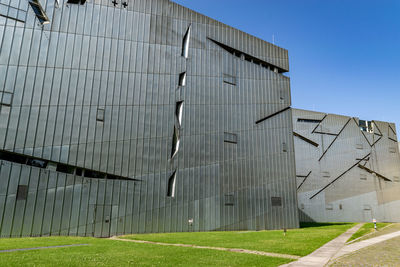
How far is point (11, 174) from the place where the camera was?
20047 mm

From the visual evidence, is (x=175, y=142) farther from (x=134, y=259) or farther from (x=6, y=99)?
(x=134, y=259)

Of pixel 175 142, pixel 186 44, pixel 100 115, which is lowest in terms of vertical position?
pixel 175 142

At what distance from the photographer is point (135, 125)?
25297 millimetres

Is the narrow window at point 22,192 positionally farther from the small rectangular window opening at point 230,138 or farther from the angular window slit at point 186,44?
the angular window slit at point 186,44

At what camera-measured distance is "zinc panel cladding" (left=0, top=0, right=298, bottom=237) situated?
70.1 ft

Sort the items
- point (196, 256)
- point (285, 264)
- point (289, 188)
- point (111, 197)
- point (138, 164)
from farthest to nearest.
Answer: point (289, 188), point (138, 164), point (111, 197), point (196, 256), point (285, 264)

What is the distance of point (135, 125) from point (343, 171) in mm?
39903

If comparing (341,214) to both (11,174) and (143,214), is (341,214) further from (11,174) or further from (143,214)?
(11,174)

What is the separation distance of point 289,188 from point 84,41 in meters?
26.7

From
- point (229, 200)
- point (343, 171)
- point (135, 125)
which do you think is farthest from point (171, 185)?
point (343, 171)

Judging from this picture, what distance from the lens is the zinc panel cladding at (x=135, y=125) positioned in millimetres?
21359

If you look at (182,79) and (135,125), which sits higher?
(182,79)

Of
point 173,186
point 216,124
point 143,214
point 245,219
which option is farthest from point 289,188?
point 143,214

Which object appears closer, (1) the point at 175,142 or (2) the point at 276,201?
(1) the point at 175,142
